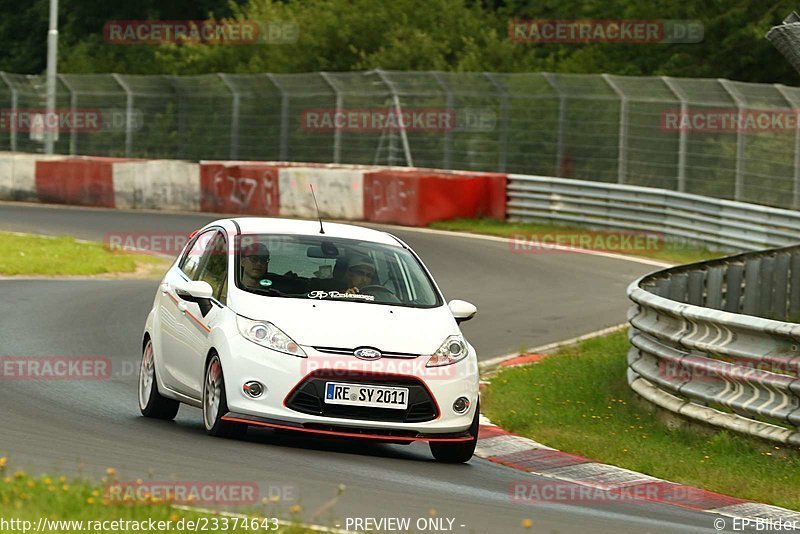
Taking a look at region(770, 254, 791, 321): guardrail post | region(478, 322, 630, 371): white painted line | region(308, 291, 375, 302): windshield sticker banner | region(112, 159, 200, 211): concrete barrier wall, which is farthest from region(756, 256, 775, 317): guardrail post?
region(112, 159, 200, 211): concrete barrier wall

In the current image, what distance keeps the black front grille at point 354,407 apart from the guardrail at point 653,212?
14532 mm

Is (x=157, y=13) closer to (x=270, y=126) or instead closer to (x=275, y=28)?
(x=275, y=28)

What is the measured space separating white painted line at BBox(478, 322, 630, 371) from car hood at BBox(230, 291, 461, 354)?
4.63 m

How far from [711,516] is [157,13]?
56.1 metres

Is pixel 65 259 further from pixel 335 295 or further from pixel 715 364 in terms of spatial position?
pixel 715 364

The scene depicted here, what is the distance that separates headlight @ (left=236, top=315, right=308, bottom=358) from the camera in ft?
31.8

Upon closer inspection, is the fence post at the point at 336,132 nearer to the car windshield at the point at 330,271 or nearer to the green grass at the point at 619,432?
the green grass at the point at 619,432

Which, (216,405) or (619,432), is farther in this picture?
(619,432)

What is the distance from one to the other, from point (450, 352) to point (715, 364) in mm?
1969

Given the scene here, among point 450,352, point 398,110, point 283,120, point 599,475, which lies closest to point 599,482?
point 599,475

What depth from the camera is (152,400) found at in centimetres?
1117

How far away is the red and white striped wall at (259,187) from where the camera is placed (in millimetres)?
30422

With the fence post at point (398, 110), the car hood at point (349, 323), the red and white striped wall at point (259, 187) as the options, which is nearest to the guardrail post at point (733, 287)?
the car hood at point (349, 323)

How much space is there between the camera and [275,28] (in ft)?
154
